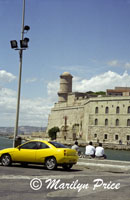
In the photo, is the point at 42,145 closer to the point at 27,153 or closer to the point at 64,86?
the point at 27,153

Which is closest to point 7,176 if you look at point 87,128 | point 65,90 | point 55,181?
point 55,181

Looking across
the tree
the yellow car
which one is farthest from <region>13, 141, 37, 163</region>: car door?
the tree

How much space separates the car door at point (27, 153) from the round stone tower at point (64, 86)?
84387 mm

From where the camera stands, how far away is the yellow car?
1220 centimetres

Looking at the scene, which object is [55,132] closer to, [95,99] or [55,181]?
[95,99]

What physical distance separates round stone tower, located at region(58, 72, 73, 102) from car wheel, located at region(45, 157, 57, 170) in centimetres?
8502

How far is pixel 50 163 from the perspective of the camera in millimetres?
12344

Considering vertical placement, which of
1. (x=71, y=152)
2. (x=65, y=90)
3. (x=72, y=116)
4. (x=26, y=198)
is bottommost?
(x=26, y=198)

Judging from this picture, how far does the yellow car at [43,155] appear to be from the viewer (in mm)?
12203

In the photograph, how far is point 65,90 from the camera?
9738cm

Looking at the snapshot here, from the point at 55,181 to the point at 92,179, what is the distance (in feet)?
4.05

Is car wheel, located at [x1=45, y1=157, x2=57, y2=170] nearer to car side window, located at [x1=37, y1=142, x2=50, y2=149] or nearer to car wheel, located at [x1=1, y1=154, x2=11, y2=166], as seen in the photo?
car side window, located at [x1=37, y1=142, x2=50, y2=149]

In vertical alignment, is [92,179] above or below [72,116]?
below

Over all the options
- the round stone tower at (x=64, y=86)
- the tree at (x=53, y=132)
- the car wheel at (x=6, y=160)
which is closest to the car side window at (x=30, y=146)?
the car wheel at (x=6, y=160)
